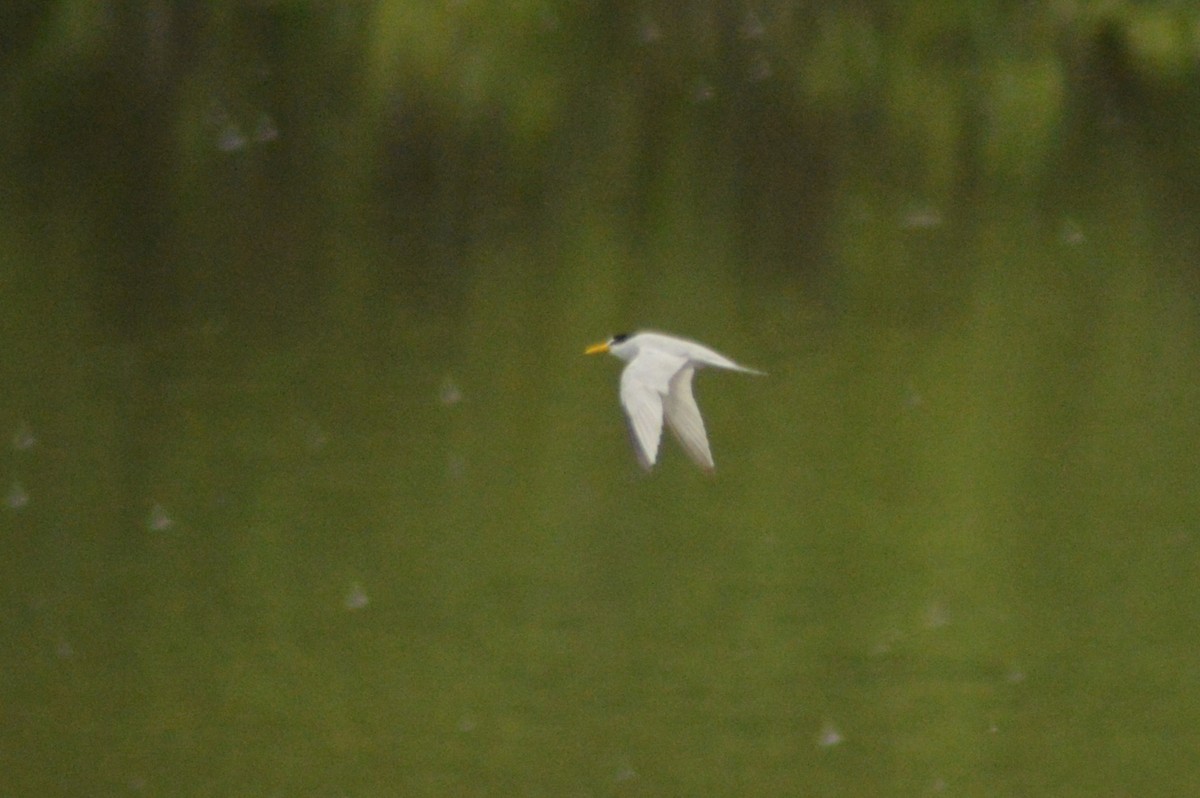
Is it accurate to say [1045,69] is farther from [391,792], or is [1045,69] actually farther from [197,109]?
[391,792]

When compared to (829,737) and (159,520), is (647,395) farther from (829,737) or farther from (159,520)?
(159,520)

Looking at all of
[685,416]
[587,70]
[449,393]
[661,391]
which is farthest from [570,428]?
[587,70]

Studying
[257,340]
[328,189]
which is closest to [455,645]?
[257,340]

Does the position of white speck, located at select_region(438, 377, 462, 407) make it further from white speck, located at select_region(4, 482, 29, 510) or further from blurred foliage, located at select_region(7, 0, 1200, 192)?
blurred foliage, located at select_region(7, 0, 1200, 192)

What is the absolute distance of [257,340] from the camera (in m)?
8.27

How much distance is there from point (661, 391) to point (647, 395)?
5 cm

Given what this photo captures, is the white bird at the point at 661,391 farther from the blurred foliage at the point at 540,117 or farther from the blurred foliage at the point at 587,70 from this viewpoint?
the blurred foliage at the point at 587,70

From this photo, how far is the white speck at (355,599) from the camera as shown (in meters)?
5.72

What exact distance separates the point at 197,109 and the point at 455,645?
7662 millimetres

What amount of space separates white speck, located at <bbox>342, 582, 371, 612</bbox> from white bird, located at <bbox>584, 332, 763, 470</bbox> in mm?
1242

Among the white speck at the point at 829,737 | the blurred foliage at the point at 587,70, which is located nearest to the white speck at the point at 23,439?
the white speck at the point at 829,737

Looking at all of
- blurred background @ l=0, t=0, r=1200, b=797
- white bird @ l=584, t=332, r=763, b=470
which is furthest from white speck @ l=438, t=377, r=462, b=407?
white bird @ l=584, t=332, r=763, b=470

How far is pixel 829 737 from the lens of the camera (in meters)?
5.26

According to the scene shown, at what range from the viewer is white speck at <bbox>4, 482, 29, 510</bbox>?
6.28m
